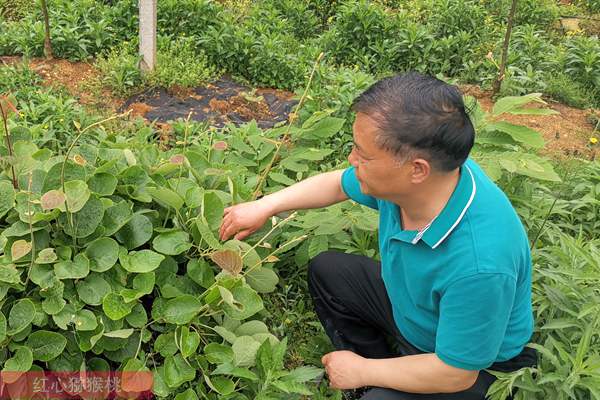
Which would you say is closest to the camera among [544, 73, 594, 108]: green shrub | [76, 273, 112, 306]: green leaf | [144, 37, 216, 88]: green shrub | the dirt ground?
[76, 273, 112, 306]: green leaf

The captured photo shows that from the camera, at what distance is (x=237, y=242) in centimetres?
236

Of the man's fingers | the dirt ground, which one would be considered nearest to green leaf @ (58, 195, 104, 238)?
the man's fingers

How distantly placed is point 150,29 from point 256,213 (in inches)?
101

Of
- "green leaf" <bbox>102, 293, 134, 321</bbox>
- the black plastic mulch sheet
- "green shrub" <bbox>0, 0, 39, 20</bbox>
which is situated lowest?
the black plastic mulch sheet

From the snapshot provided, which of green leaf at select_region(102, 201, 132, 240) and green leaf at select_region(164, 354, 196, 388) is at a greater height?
green leaf at select_region(102, 201, 132, 240)

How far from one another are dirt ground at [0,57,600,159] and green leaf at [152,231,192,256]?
191 centimetres

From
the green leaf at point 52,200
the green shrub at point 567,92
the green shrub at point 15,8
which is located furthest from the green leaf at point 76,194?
the green shrub at point 567,92

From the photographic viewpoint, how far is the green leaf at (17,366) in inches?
83.0

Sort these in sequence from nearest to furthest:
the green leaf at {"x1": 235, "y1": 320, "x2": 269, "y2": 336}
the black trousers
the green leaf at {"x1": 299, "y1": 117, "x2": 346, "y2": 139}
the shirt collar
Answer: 1. the shirt collar
2. the green leaf at {"x1": 235, "y1": 320, "x2": 269, "y2": 336}
3. the black trousers
4. the green leaf at {"x1": 299, "y1": 117, "x2": 346, "y2": 139}

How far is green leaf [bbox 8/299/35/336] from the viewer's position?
2.13 m

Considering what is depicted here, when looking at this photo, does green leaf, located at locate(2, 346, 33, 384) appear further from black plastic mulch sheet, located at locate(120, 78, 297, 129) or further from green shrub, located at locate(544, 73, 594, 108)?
green shrub, located at locate(544, 73, 594, 108)

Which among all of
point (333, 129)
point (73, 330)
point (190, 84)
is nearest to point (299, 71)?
point (190, 84)

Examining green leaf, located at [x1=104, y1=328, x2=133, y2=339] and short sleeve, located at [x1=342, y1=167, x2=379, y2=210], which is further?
short sleeve, located at [x1=342, y1=167, x2=379, y2=210]

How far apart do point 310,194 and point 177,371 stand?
753 mm
